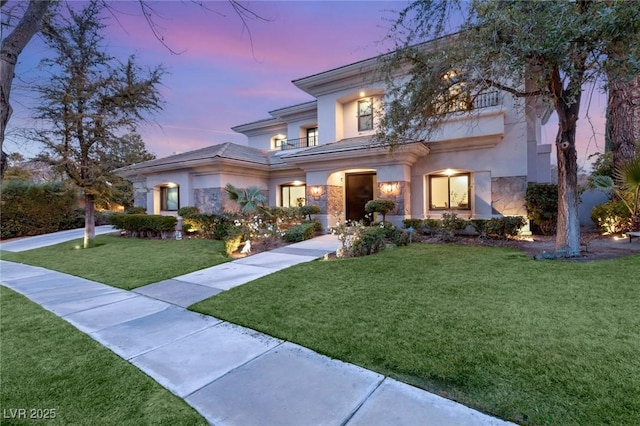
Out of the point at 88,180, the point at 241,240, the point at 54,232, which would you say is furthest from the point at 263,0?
the point at 54,232

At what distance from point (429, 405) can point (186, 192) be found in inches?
615

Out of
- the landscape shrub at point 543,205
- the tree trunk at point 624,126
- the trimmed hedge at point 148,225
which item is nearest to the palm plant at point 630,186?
the landscape shrub at point 543,205

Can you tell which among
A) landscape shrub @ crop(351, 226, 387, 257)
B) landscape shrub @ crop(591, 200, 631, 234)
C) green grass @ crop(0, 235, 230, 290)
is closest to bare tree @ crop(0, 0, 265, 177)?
green grass @ crop(0, 235, 230, 290)

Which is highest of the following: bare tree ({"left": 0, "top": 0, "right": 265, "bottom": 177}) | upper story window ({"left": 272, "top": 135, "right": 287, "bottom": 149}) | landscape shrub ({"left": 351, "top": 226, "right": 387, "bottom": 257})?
upper story window ({"left": 272, "top": 135, "right": 287, "bottom": 149})

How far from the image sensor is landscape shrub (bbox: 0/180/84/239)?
16.2m

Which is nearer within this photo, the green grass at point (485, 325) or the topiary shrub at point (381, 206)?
the green grass at point (485, 325)

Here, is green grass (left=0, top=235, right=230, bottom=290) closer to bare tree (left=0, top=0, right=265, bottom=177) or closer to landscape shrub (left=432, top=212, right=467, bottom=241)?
bare tree (left=0, top=0, right=265, bottom=177)

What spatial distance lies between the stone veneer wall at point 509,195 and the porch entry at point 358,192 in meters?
5.13

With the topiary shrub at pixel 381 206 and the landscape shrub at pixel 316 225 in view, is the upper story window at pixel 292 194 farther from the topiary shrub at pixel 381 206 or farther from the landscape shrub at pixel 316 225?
the topiary shrub at pixel 381 206

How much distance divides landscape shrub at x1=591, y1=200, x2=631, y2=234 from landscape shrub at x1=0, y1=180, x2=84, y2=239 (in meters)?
23.3

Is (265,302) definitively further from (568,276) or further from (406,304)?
(568,276)

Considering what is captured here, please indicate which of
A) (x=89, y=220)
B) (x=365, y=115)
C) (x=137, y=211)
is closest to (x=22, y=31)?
(x=89, y=220)

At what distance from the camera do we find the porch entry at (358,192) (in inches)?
575

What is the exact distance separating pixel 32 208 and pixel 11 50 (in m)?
20.2
